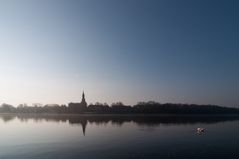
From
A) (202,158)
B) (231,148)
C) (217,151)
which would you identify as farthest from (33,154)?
(231,148)

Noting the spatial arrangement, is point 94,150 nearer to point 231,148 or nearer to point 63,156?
point 63,156

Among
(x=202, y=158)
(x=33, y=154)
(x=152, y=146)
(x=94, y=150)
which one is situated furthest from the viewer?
(x=152, y=146)

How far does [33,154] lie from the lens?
37281 mm

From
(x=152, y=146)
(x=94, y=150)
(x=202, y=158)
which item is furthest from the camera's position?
(x=152, y=146)

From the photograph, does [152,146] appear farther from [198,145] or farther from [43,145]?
[43,145]

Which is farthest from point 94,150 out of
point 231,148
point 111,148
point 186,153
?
point 231,148

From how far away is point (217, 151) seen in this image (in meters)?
39.5

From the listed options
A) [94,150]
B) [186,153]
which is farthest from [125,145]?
[186,153]

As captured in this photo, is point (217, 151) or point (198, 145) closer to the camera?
point (217, 151)

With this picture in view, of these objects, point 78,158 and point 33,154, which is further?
point 33,154

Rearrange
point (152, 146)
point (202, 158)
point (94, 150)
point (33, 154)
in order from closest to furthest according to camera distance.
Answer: point (202, 158) → point (33, 154) → point (94, 150) → point (152, 146)

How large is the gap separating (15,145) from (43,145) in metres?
4.45

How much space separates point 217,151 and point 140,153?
10828 mm

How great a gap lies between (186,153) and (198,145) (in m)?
8.42
